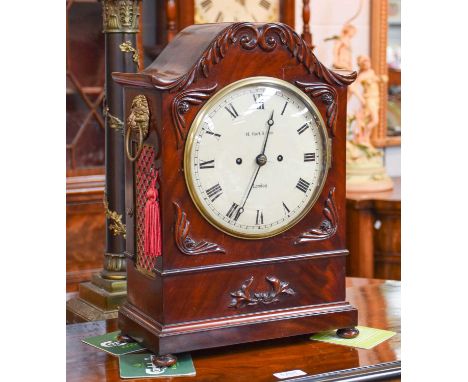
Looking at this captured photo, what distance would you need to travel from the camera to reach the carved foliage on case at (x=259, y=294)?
1.45 meters

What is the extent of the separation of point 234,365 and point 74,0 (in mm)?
2408

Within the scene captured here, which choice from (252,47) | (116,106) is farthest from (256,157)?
(116,106)

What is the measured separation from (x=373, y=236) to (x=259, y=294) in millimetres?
2415

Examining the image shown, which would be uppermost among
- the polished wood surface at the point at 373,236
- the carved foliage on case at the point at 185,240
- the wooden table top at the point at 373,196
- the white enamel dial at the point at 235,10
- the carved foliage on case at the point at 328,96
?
the white enamel dial at the point at 235,10

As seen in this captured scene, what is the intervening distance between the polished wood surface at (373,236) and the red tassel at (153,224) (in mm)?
2447

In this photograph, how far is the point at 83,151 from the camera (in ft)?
11.8

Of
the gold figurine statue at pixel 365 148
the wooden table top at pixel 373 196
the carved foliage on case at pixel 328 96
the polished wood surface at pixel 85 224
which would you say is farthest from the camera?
the gold figurine statue at pixel 365 148

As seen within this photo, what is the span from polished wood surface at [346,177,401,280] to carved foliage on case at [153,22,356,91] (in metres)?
2.32

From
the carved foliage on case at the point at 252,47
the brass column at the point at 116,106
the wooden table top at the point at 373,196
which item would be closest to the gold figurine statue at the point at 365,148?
the wooden table top at the point at 373,196

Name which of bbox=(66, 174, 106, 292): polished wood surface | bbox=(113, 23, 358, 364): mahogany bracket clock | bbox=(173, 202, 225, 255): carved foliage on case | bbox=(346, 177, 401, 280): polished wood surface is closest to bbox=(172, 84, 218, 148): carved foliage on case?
bbox=(113, 23, 358, 364): mahogany bracket clock

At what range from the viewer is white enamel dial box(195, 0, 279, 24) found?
3627mm

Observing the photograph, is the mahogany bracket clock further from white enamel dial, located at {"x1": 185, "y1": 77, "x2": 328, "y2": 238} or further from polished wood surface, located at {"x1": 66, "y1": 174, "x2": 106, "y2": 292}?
polished wood surface, located at {"x1": 66, "y1": 174, "x2": 106, "y2": 292}

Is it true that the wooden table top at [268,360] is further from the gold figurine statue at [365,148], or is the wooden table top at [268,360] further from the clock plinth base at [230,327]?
the gold figurine statue at [365,148]
